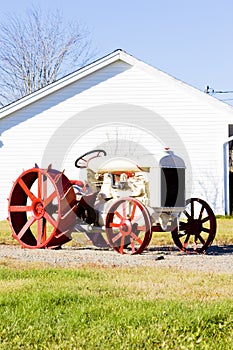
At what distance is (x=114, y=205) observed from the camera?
12.6 meters

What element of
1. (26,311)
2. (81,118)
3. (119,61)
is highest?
(119,61)

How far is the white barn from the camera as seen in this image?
78.8ft

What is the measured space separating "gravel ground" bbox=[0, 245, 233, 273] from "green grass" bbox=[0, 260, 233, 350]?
67.7 inches

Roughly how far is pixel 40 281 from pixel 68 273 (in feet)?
2.59

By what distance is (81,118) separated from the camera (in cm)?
2441

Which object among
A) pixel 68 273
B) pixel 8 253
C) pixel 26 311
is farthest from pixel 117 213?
pixel 26 311

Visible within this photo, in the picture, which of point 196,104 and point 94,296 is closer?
point 94,296

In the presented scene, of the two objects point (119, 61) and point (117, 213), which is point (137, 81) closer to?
point (119, 61)

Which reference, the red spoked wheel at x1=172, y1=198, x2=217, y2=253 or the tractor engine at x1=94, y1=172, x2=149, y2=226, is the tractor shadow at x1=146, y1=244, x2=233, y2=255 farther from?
the tractor engine at x1=94, y1=172, x2=149, y2=226

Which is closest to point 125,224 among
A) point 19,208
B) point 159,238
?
point 19,208

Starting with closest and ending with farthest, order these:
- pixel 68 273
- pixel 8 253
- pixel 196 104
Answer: pixel 68 273 < pixel 8 253 < pixel 196 104

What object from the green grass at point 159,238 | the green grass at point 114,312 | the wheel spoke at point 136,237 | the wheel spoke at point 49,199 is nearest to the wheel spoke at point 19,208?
the wheel spoke at point 49,199

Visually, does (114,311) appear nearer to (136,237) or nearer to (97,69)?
(136,237)

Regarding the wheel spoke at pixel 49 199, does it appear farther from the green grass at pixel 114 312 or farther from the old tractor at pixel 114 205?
the green grass at pixel 114 312
